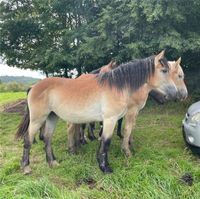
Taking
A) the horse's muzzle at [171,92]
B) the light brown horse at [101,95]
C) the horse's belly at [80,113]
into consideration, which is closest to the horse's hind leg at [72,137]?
the light brown horse at [101,95]

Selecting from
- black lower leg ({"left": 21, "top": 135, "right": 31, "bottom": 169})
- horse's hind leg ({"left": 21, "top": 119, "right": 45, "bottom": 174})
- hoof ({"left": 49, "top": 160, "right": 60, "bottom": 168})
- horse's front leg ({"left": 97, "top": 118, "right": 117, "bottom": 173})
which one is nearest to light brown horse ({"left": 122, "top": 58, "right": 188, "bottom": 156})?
horse's front leg ({"left": 97, "top": 118, "right": 117, "bottom": 173})

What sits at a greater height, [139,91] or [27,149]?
[139,91]

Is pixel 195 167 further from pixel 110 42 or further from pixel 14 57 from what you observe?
pixel 14 57

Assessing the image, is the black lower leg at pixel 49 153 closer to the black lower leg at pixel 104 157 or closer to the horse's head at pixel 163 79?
the black lower leg at pixel 104 157

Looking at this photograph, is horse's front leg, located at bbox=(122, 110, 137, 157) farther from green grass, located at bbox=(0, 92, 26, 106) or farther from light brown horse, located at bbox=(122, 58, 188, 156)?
green grass, located at bbox=(0, 92, 26, 106)

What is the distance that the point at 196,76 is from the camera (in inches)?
375

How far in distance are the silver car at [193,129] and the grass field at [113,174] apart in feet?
0.86

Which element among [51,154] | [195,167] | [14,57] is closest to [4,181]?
[51,154]

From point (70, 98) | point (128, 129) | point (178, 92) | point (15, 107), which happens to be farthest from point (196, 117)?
point (15, 107)

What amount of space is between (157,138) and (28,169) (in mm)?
Result: 2799

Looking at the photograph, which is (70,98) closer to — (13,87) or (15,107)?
(15,107)

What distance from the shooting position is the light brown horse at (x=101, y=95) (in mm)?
5004

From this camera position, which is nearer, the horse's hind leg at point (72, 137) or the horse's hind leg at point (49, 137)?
the horse's hind leg at point (49, 137)

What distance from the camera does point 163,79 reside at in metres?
5.30
